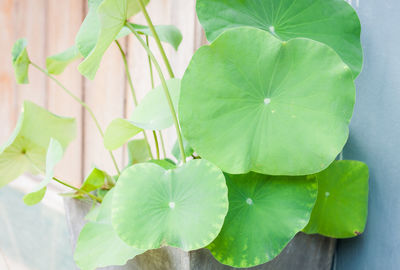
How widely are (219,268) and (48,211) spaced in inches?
53.5

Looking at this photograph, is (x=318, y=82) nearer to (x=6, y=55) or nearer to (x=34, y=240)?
(x=34, y=240)

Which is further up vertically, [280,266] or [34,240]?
[280,266]

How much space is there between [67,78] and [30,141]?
1072mm

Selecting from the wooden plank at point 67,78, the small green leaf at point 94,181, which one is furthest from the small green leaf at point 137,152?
the wooden plank at point 67,78

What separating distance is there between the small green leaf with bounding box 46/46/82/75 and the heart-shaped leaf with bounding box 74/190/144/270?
12.3 inches

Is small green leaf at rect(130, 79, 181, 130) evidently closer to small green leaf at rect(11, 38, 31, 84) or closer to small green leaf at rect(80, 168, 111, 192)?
small green leaf at rect(80, 168, 111, 192)

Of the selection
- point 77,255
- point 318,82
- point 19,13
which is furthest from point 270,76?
point 19,13

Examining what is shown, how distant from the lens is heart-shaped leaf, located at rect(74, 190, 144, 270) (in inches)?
21.6

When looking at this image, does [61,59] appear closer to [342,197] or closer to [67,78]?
[342,197]

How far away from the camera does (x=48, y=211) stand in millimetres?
1747

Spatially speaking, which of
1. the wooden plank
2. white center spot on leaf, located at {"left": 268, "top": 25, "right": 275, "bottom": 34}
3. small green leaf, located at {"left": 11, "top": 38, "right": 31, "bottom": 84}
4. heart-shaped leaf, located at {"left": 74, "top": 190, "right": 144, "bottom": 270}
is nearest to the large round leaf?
white center spot on leaf, located at {"left": 268, "top": 25, "right": 275, "bottom": 34}

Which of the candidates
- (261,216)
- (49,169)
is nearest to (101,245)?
(49,169)

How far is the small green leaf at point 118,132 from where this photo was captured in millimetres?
550

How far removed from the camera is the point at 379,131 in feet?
2.11
